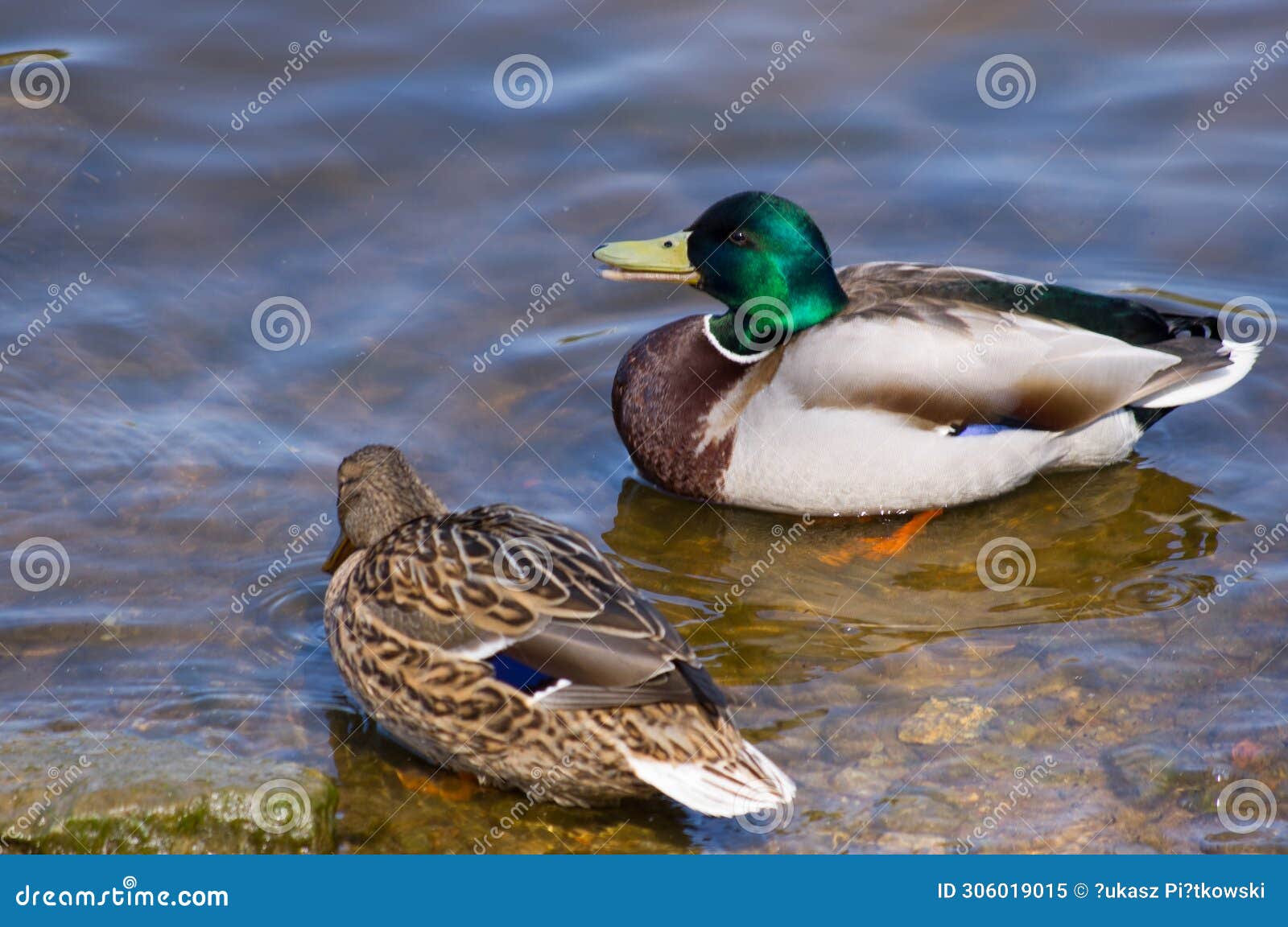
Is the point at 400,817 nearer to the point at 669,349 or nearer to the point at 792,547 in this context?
the point at 792,547

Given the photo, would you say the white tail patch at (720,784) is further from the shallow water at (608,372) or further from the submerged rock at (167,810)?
the submerged rock at (167,810)

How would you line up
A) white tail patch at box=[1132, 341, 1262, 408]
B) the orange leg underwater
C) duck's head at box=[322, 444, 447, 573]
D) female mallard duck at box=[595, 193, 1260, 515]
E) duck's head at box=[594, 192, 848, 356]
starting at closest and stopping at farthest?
duck's head at box=[322, 444, 447, 573], the orange leg underwater, female mallard duck at box=[595, 193, 1260, 515], duck's head at box=[594, 192, 848, 356], white tail patch at box=[1132, 341, 1262, 408]

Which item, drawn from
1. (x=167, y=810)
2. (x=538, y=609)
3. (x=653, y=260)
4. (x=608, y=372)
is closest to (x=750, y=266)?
→ (x=653, y=260)

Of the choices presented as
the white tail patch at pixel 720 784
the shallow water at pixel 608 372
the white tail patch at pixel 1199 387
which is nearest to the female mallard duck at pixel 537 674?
the white tail patch at pixel 720 784

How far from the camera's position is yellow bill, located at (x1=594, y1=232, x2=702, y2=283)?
6996 mm

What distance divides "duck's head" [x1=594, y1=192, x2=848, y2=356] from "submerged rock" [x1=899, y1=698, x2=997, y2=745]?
81.3 inches

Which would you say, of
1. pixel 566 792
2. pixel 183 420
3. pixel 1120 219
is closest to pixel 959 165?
pixel 1120 219

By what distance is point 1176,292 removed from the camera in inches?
326

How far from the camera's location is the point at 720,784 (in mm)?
4547

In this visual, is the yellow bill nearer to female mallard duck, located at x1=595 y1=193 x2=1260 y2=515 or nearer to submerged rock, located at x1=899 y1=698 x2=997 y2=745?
female mallard duck, located at x1=595 y1=193 x2=1260 y2=515

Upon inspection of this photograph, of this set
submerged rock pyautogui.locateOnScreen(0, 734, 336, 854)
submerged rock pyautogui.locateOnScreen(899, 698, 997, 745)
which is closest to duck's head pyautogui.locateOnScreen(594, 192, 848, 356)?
submerged rock pyautogui.locateOnScreen(899, 698, 997, 745)

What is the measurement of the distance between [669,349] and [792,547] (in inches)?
41.8

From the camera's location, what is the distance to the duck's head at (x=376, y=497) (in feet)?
18.2

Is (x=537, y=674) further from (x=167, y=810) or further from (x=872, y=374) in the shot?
(x=872, y=374)
